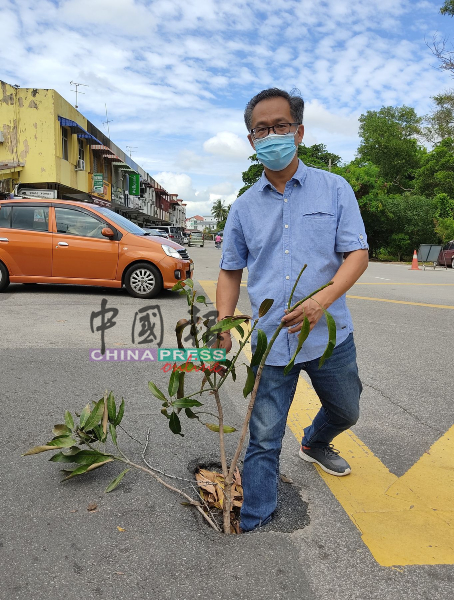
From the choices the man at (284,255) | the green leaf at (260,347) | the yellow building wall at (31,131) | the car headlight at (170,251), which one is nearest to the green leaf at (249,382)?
the green leaf at (260,347)

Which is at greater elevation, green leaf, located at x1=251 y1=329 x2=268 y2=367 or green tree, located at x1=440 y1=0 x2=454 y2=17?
green tree, located at x1=440 y1=0 x2=454 y2=17

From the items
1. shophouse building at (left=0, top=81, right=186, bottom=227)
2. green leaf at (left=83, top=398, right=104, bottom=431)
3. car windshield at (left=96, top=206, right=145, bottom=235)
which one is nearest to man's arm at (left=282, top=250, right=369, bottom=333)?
green leaf at (left=83, top=398, right=104, bottom=431)

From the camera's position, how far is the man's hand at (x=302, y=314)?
189 cm

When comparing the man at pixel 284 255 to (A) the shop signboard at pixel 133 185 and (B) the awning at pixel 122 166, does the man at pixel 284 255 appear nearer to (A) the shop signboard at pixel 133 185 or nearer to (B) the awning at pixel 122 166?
(B) the awning at pixel 122 166

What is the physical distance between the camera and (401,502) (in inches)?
98.7

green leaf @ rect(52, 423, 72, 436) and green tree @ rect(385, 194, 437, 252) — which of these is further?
green tree @ rect(385, 194, 437, 252)

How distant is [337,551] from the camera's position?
2.08 metres

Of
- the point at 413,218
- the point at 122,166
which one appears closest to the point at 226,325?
the point at 413,218

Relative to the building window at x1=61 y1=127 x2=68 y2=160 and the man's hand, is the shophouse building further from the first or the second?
the man's hand

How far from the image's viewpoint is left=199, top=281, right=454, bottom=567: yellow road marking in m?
2.11

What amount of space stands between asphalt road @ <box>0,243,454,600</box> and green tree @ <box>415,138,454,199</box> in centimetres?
3279

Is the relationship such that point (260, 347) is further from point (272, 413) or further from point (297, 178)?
point (297, 178)

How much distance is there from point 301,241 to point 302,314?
41 cm

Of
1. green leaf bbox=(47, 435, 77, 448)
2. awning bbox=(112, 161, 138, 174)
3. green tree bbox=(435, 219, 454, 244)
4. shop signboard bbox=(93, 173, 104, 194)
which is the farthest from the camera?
awning bbox=(112, 161, 138, 174)
